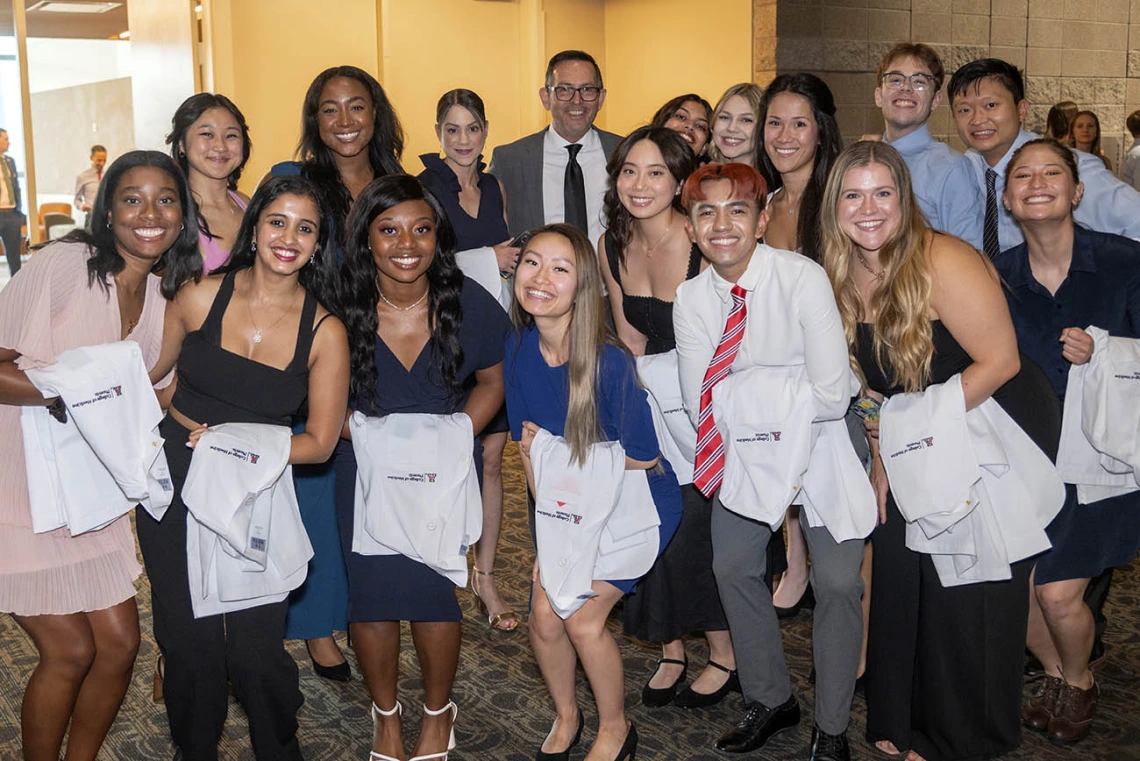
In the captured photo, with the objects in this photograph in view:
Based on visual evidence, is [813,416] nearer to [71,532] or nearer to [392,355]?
[392,355]

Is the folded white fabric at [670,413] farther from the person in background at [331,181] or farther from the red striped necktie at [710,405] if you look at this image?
the person in background at [331,181]

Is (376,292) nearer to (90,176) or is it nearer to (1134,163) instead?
(1134,163)

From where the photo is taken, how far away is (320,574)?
3.87m

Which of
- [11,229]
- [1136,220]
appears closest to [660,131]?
[1136,220]

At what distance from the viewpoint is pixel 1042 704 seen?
3.60 metres

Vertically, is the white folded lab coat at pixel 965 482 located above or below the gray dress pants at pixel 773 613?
above

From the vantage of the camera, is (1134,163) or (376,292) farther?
(1134,163)

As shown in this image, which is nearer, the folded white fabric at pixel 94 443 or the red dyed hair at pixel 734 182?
the folded white fabric at pixel 94 443

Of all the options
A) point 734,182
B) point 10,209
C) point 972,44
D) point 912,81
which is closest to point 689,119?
point 912,81

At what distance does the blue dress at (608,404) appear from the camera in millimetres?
3148

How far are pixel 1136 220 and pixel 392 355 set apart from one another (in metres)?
2.60

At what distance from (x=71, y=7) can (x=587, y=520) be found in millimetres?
10219

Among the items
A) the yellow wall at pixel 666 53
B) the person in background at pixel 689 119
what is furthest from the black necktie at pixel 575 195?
the yellow wall at pixel 666 53

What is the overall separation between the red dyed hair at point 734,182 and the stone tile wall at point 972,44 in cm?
612
